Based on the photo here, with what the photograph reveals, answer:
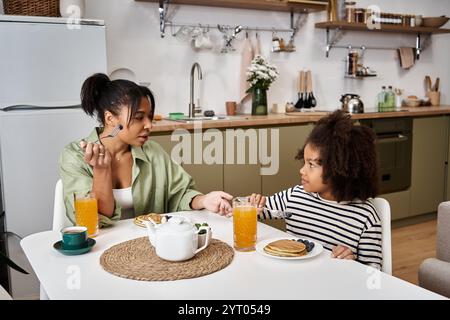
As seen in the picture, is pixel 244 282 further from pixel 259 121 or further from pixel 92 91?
pixel 259 121

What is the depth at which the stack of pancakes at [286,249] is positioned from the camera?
1241 millimetres

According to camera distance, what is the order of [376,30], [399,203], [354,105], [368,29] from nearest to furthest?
[354,105]
[399,203]
[368,29]
[376,30]

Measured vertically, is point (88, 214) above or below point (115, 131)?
below

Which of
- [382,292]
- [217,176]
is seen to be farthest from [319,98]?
[382,292]

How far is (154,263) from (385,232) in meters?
0.76

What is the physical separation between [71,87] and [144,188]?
119 centimetres

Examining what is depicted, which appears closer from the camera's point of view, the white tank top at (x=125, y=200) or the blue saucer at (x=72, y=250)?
the blue saucer at (x=72, y=250)

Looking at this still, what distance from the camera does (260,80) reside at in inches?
150

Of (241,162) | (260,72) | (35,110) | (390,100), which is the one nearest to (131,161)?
(35,110)

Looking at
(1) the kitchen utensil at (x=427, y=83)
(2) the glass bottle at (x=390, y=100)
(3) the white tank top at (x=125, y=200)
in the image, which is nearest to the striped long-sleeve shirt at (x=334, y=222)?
(3) the white tank top at (x=125, y=200)

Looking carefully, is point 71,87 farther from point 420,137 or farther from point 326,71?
point 420,137

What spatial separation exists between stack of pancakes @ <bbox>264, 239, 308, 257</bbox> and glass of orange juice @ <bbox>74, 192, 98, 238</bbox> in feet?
1.70

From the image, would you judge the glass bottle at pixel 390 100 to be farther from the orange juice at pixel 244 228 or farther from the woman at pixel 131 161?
the orange juice at pixel 244 228

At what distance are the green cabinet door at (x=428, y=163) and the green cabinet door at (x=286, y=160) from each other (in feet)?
3.96
